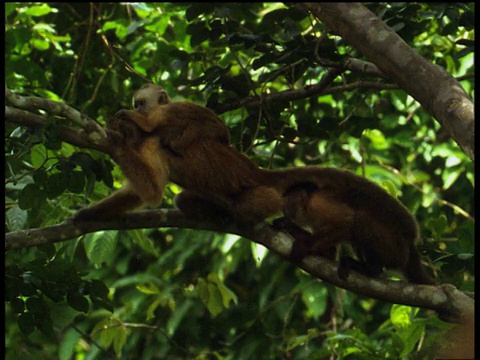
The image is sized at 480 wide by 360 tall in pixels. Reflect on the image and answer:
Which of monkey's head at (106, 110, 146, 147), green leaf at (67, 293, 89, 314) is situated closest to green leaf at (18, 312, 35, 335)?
green leaf at (67, 293, 89, 314)

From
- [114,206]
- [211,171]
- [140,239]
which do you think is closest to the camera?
[114,206]

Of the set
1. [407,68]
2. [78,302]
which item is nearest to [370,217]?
[407,68]

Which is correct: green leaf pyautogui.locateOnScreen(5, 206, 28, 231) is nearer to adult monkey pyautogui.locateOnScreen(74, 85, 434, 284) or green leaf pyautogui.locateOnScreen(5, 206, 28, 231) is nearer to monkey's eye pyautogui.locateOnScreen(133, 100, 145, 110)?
adult monkey pyautogui.locateOnScreen(74, 85, 434, 284)

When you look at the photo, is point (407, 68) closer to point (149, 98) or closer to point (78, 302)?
point (149, 98)

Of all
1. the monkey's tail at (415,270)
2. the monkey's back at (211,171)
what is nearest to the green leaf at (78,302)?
the monkey's back at (211,171)

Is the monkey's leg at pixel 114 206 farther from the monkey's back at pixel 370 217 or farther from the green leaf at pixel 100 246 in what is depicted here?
the monkey's back at pixel 370 217

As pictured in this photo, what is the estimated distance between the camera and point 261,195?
18.5 ft

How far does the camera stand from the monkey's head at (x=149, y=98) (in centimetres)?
600

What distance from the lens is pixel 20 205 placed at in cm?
535

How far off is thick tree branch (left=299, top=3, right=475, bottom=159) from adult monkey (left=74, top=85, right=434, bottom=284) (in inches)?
46.5

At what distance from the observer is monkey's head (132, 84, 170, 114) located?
600 centimetres

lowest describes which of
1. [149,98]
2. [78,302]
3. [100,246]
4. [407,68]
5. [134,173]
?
[100,246]

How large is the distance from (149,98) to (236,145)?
3.00ft

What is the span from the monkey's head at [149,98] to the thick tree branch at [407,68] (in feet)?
4.68
